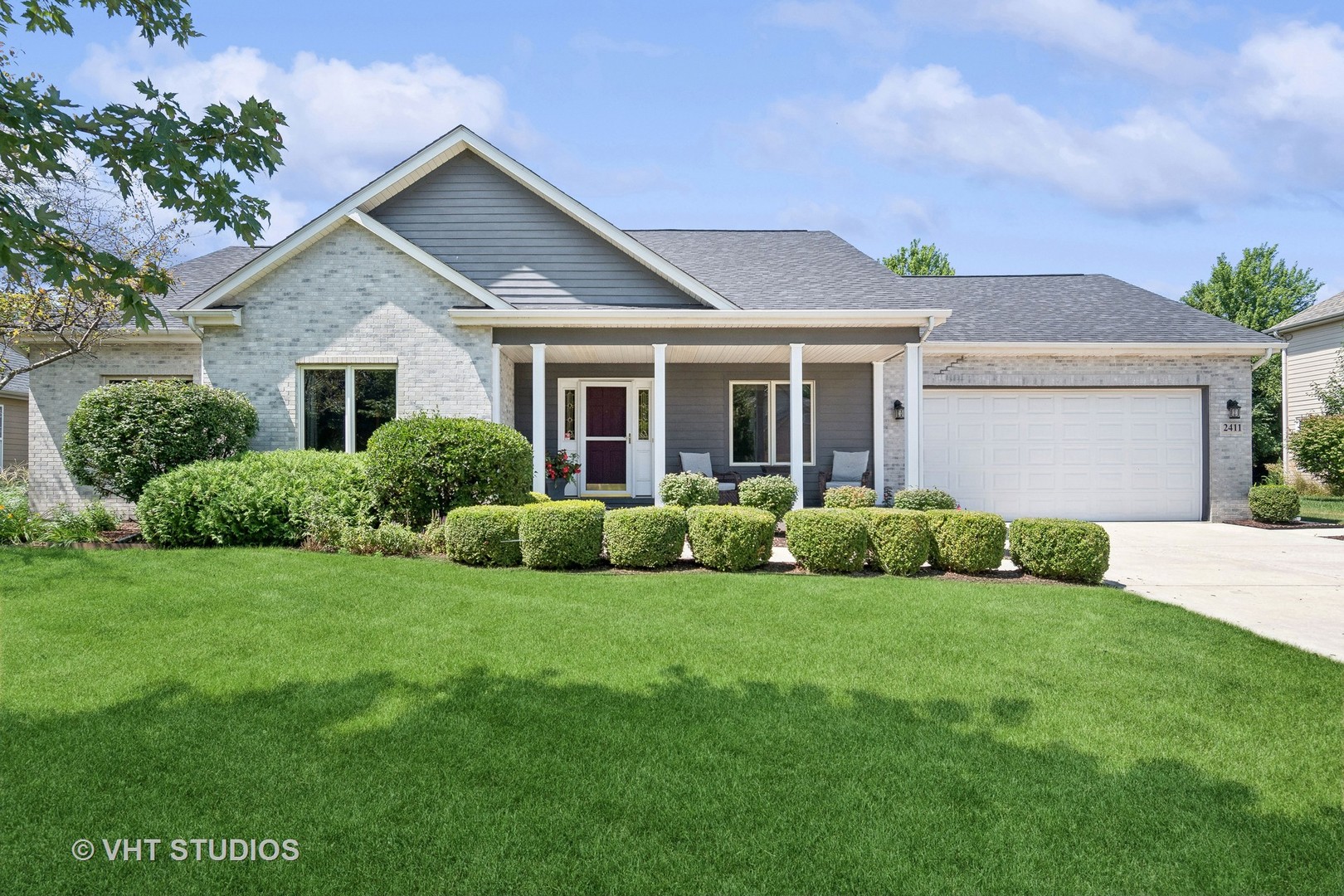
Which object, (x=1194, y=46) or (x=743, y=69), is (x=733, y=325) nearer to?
(x=743, y=69)

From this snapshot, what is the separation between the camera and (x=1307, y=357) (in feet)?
64.2

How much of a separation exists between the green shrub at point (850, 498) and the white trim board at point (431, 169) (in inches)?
138

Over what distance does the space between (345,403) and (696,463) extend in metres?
6.31

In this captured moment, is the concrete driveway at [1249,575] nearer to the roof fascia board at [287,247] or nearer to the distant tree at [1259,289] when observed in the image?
the roof fascia board at [287,247]

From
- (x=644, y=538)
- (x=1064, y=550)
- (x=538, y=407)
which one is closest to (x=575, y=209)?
(x=538, y=407)

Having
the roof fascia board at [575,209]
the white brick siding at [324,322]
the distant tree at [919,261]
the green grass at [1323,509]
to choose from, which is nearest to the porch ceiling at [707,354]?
the roof fascia board at [575,209]

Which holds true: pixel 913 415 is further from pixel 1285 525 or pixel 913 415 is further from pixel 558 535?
pixel 1285 525

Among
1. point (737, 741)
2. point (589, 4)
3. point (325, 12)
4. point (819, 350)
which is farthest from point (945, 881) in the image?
point (819, 350)

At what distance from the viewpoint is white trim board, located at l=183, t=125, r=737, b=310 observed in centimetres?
1056

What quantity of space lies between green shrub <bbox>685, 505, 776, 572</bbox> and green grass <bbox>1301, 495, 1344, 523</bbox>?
44.7ft

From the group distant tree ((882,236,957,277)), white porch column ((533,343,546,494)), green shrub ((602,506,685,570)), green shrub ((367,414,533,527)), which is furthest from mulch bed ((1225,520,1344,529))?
distant tree ((882,236,957,277))

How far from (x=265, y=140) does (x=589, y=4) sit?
5.02 metres

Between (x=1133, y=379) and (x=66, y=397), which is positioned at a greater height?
(x=1133, y=379)

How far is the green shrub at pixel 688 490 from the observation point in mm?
10328
